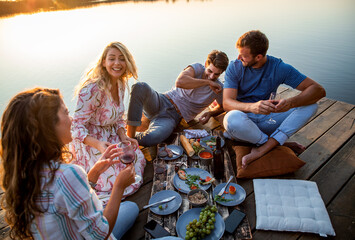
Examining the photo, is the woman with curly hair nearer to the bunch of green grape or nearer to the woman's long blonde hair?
the bunch of green grape

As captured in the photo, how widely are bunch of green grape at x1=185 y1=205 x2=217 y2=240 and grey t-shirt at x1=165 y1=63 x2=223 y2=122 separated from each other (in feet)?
5.35

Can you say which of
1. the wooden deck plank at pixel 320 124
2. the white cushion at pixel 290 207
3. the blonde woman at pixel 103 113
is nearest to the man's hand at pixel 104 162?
the blonde woman at pixel 103 113

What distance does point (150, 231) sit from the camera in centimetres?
160

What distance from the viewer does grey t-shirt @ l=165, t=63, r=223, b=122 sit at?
10.2 feet

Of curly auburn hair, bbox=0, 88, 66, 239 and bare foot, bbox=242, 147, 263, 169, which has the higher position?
curly auburn hair, bbox=0, 88, 66, 239

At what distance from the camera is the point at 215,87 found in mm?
2953

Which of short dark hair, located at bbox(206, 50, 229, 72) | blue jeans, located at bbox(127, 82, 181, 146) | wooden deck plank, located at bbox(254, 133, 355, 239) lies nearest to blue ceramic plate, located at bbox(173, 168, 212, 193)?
wooden deck plank, located at bbox(254, 133, 355, 239)

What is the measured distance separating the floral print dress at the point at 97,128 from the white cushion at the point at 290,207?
108cm

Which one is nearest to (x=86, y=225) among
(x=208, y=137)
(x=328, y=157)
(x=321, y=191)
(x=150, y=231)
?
(x=150, y=231)

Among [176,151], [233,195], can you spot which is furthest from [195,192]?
[176,151]

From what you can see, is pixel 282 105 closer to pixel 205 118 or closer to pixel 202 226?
pixel 205 118

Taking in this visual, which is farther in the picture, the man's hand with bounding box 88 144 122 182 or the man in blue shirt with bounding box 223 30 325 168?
the man in blue shirt with bounding box 223 30 325 168

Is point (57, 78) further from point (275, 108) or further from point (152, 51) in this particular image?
point (275, 108)

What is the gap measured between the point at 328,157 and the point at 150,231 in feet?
6.71
